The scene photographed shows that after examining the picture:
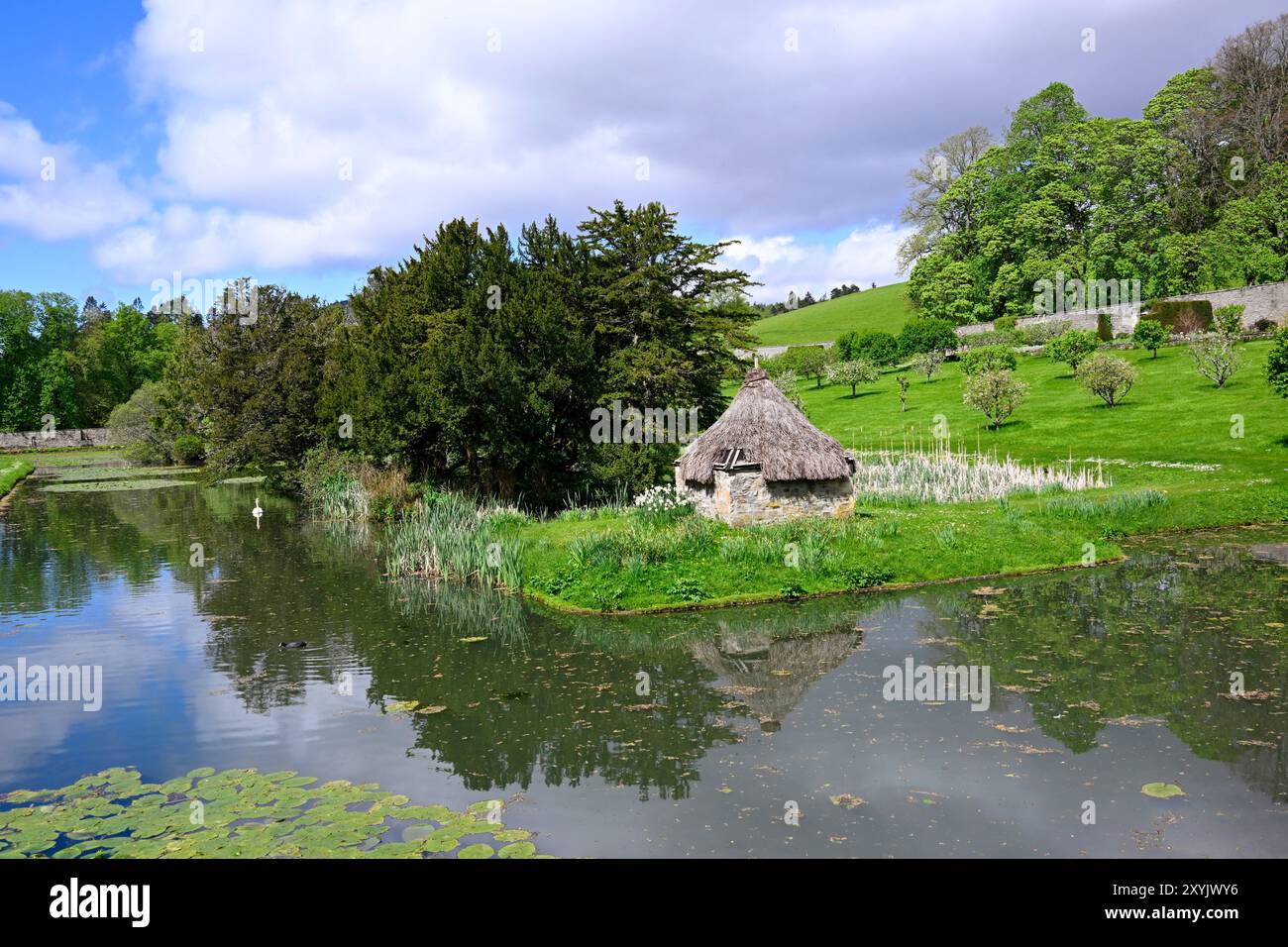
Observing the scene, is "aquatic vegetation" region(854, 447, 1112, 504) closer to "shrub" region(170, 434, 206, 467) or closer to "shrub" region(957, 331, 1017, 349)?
"shrub" region(957, 331, 1017, 349)

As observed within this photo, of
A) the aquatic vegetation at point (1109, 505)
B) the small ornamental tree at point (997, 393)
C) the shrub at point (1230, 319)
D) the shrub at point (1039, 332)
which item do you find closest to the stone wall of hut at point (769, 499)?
the aquatic vegetation at point (1109, 505)

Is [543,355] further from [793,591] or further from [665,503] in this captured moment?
[793,591]

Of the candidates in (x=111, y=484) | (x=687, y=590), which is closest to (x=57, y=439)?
(x=111, y=484)

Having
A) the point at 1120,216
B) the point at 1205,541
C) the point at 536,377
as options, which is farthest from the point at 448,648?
the point at 1120,216

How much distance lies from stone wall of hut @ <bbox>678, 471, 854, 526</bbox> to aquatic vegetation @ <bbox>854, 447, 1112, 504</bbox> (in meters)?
4.44

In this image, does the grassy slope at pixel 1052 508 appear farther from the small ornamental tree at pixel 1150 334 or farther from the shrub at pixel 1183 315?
the shrub at pixel 1183 315

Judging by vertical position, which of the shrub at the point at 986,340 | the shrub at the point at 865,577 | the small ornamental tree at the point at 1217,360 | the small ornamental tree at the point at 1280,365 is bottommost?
the shrub at the point at 865,577

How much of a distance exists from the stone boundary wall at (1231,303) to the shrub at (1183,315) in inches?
20.2

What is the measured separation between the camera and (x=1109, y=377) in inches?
1575

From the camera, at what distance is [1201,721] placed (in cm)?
1141

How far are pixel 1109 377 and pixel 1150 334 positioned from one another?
30.3 ft

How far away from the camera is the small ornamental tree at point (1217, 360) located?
39.4 meters
